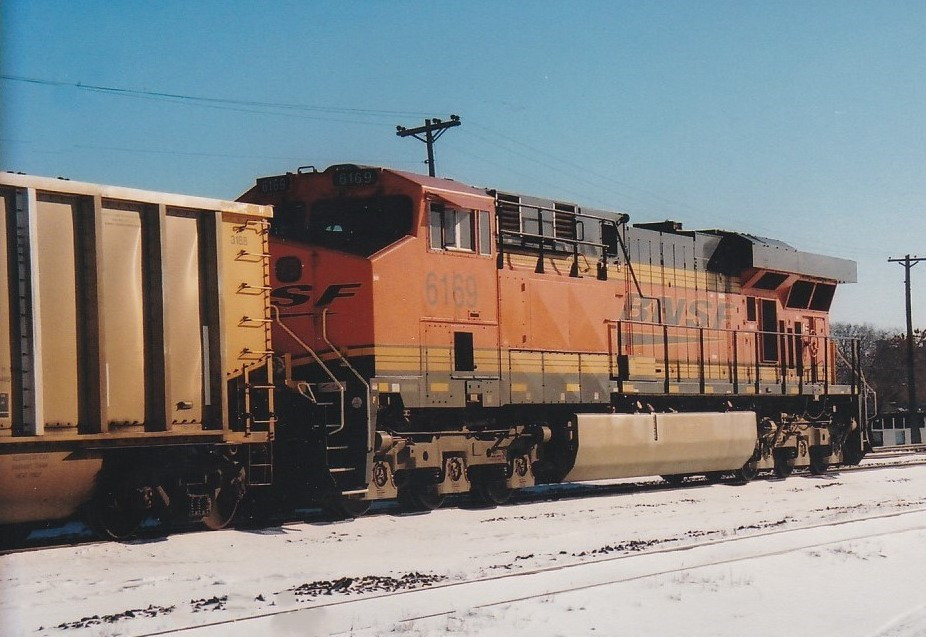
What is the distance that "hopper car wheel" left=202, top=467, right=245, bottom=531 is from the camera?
11.7m

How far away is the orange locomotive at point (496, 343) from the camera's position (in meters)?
12.9

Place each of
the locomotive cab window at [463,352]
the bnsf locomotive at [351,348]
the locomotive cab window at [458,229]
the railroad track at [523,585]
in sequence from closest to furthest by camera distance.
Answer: the railroad track at [523,585] < the bnsf locomotive at [351,348] < the locomotive cab window at [458,229] < the locomotive cab window at [463,352]

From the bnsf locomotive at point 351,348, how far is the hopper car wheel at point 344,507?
0.17 feet

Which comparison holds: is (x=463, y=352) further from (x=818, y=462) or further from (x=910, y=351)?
(x=910, y=351)

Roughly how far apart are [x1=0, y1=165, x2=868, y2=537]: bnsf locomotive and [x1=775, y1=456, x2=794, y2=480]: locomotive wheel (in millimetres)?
1049

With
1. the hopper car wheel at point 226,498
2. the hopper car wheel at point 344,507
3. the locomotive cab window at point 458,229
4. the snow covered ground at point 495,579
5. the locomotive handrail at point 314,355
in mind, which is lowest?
the snow covered ground at point 495,579

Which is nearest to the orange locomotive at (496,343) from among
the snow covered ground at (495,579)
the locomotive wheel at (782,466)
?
the locomotive wheel at (782,466)

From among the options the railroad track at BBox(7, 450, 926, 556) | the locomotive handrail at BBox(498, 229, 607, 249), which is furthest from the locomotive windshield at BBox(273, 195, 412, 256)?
the railroad track at BBox(7, 450, 926, 556)

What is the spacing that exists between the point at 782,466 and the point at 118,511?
14.1 m

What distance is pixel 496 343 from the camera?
571 inches

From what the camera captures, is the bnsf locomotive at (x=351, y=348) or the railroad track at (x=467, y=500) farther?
the railroad track at (x=467, y=500)

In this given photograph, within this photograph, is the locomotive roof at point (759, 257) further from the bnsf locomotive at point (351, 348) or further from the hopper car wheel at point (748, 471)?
the hopper car wheel at point (748, 471)

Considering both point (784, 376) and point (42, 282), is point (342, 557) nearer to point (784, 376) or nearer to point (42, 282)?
point (42, 282)

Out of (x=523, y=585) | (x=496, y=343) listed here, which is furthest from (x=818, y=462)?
(x=523, y=585)
